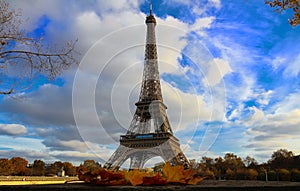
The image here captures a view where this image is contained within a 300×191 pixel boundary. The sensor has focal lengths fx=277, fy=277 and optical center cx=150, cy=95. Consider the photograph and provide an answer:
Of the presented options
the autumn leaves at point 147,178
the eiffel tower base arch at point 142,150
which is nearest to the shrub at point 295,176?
the autumn leaves at point 147,178

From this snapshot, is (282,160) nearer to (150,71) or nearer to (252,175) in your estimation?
(150,71)

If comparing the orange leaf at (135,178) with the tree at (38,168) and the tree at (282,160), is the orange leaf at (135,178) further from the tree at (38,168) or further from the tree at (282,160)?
the tree at (38,168)

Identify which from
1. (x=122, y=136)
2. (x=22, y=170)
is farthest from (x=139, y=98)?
(x=22, y=170)

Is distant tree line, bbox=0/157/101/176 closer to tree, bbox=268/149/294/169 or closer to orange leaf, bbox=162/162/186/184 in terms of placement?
tree, bbox=268/149/294/169

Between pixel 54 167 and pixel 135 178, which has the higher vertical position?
pixel 135 178

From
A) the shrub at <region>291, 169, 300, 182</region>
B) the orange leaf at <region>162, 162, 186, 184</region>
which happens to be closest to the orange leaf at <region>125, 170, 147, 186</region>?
the orange leaf at <region>162, 162, 186, 184</region>

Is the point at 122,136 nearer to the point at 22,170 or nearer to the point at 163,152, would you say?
the point at 163,152

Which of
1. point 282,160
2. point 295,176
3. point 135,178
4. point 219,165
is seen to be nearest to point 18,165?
point 219,165
